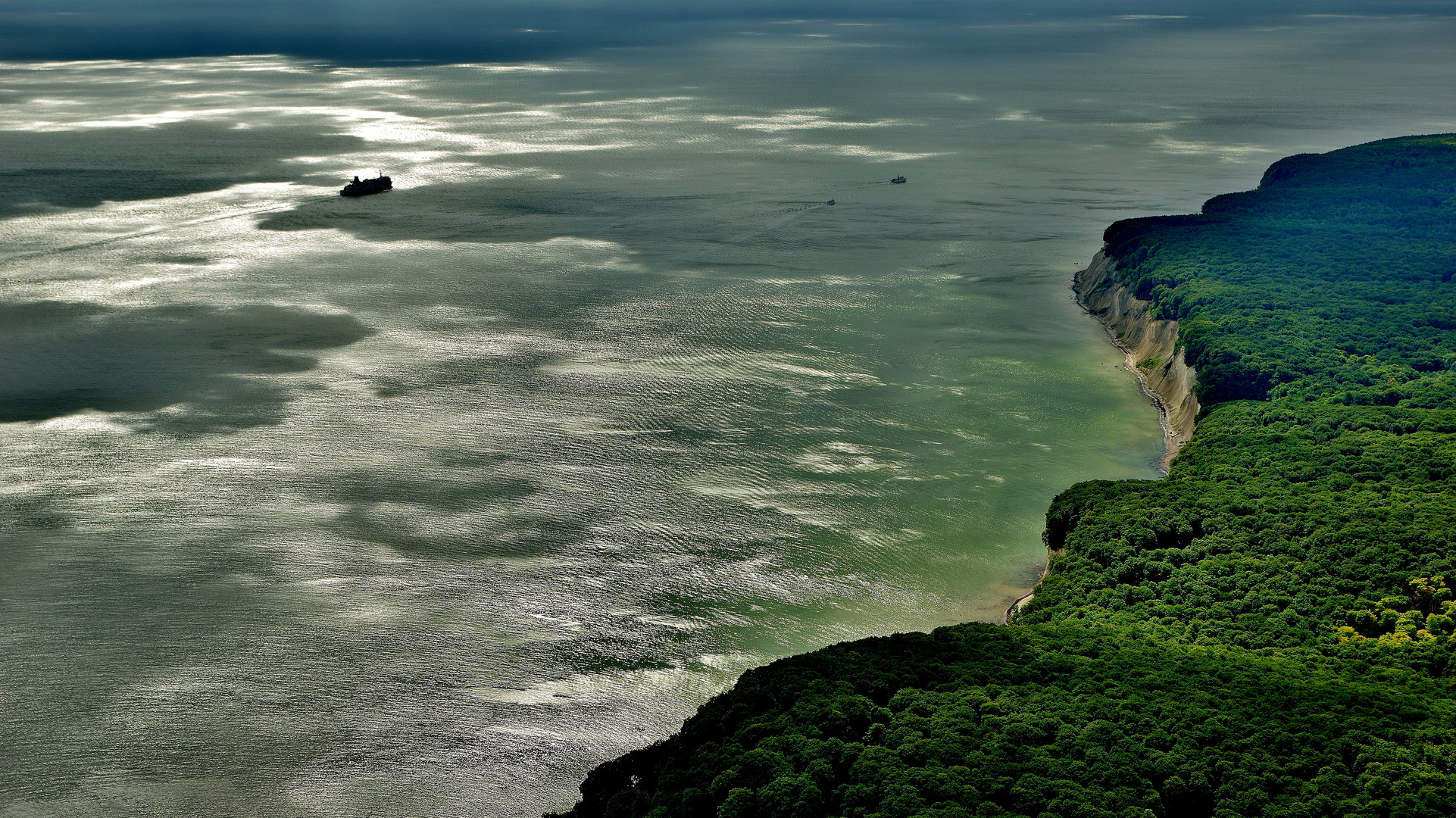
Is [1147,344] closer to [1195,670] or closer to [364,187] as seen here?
[1195,670]

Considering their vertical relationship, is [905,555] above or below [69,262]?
below

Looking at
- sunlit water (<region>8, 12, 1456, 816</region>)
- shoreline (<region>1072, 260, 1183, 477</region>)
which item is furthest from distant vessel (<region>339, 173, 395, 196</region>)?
shoreline (<region>1072, 260, 1183, 477</region>)

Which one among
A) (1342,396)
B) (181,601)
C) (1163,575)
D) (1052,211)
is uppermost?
(1052,211)

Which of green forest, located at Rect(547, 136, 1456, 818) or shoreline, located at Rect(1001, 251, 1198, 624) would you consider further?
shoreline, located at Rect(1001, 251, 1198, 624)

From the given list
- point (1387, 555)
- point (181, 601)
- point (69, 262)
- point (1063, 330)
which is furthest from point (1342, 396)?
point (69, 262)

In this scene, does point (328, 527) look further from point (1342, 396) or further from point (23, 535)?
point (1342, 396)

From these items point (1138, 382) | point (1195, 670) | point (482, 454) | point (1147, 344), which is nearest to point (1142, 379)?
point (1138, 382)

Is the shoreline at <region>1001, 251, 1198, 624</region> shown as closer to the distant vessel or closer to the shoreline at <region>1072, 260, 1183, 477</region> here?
the shoreline at <region>1072, 260, 1183, 477</region>
